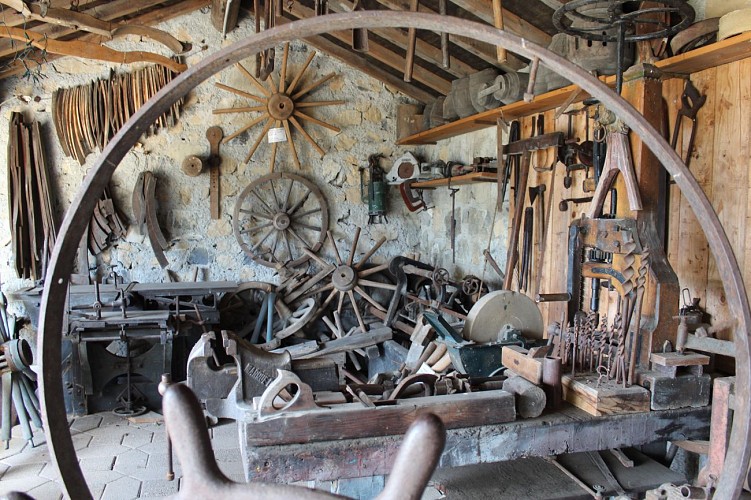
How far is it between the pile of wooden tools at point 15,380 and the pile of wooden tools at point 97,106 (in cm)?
220

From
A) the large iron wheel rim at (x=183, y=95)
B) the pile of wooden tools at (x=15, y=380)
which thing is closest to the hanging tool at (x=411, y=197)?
the pile of wooden tools at (x=15, y=380)

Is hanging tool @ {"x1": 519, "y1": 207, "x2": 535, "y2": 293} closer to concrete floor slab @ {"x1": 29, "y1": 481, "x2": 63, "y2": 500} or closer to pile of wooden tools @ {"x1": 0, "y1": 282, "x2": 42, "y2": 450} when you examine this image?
concrete floor slab @ {"x1": 29, "y1": 481, "x2": 63, "y2": 500}

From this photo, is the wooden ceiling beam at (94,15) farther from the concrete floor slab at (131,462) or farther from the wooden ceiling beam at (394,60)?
the concrete floor slab at (131,462)

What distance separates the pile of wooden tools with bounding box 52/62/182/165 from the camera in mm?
5336

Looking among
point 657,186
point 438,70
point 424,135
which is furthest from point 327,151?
point 657,186

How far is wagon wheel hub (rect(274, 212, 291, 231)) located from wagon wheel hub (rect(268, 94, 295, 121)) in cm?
105

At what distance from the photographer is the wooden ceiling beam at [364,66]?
5.66m

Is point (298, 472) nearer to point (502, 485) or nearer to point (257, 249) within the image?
point (502, 485)

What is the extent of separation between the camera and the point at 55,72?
17.6 ft

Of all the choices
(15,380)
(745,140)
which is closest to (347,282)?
(15,380)

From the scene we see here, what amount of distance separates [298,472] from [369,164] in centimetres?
467

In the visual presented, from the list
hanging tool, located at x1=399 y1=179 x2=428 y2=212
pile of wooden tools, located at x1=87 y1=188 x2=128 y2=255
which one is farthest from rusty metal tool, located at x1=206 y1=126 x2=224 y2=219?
hanging tool, located at x1=399 y1=179 x2=428 y2=212

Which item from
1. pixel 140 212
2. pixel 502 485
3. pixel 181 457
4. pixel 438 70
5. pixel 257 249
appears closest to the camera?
→ pixel 181 457

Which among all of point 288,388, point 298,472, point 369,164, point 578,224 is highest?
point 369,164
